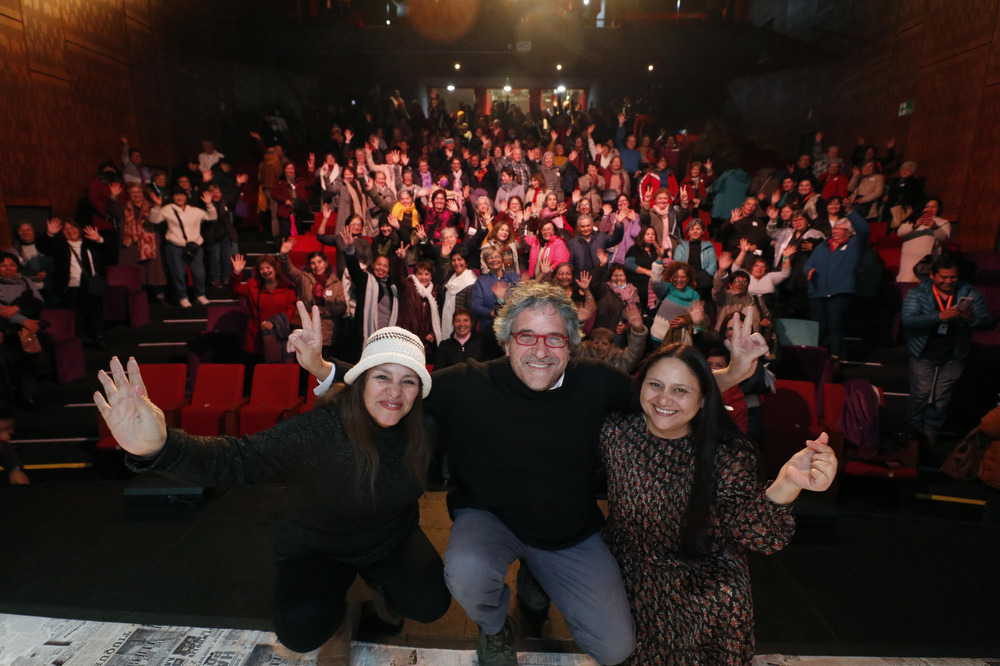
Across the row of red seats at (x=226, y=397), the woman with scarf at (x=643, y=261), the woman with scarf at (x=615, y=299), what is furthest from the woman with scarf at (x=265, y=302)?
the woman with scarf at (x=643, y=261)

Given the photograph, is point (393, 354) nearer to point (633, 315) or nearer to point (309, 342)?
point (309, 342)

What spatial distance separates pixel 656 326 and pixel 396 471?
11.6 ft

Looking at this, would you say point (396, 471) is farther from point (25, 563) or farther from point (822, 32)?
point (822, 32)

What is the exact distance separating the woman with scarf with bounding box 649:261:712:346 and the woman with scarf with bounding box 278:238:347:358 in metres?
3.13

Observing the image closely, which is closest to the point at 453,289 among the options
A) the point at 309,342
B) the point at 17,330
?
the point at 309,342

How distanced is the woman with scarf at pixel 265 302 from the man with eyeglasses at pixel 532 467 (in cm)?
318

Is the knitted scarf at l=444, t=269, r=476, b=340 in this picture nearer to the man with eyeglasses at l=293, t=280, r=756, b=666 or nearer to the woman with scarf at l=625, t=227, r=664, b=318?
the woman with scarf at l=625, t=227, r=664, b=318

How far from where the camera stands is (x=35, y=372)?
5.04 meters

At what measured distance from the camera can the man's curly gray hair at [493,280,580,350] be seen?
207cm

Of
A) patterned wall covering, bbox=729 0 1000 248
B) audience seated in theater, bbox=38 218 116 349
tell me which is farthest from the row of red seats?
patterned wall covering, bbox=729 0 1000 248

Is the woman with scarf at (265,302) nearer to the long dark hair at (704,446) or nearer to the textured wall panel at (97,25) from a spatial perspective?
the long dark hair at (704,446)

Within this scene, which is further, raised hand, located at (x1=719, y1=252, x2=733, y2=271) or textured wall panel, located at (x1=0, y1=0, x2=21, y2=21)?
textured wall panel, located at (x1=0, y1=0, x2=21, y2=21)

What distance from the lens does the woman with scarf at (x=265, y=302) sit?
500cm

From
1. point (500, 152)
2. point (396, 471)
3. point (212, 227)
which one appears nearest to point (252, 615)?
point (396, 471)
